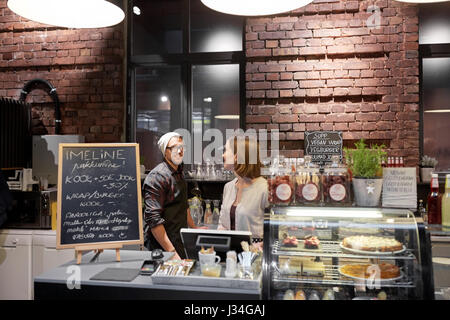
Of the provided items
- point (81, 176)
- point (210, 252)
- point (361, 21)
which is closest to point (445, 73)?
point (361, 21)

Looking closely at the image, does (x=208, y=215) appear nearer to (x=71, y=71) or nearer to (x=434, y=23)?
(x=71, y=71)

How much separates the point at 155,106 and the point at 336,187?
321cm

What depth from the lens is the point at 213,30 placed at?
4.77 metres

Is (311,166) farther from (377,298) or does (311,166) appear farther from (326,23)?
(326,23)

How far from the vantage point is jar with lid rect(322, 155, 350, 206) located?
2123 millimetres

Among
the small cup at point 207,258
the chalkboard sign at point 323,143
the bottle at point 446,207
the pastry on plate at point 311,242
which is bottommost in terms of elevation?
the small cup at point 207,258

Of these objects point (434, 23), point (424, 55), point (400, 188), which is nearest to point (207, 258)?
point (400, 188)

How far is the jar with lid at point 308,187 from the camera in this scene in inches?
84.3

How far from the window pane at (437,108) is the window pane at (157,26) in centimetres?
291

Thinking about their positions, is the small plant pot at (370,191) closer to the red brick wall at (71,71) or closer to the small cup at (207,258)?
the small cup at (207,258)

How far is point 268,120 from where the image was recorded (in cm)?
434

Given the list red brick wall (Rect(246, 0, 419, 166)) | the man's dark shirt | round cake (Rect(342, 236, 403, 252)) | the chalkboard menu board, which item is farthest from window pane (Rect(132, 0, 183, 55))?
round cake (Rect(342, 236, 403, 252))

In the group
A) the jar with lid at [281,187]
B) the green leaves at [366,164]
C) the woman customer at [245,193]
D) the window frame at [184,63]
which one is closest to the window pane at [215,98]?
the window frame at [184,63]

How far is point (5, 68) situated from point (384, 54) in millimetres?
4575
